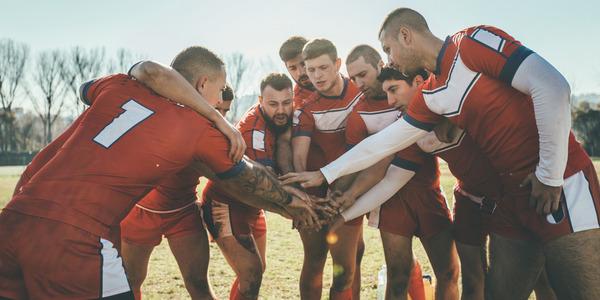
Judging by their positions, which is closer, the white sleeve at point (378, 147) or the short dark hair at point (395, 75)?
the white sleeve at point (378, 147)

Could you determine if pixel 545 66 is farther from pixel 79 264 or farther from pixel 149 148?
pixel 79 264

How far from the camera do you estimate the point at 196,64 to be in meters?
3.61

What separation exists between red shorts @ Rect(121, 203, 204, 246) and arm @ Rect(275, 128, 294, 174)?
110 cm

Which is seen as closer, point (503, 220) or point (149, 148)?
point (149, 148)

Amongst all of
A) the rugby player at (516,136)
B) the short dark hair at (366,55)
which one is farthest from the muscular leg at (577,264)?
the short dark hair at (366,55)

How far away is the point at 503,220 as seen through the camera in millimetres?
3773

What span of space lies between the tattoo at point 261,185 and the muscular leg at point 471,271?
6.31ft

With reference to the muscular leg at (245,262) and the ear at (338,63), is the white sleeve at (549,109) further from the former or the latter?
the muscular leg at (245,262)

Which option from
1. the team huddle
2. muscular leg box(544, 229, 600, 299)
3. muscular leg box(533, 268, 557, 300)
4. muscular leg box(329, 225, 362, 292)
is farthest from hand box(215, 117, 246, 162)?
muscular leg box(533, 268, 557, 300)

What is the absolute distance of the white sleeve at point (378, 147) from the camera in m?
4.00

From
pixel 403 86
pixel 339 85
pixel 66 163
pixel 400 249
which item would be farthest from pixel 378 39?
pixel 66 163

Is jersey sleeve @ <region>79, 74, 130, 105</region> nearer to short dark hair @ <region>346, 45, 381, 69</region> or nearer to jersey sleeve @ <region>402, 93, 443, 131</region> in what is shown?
jersey sleeve @ <region>402, 93, 443, 131</region>

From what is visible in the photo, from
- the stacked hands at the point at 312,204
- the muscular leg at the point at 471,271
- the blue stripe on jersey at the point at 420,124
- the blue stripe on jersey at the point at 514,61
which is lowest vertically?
the muscular leg at the point at 471,271

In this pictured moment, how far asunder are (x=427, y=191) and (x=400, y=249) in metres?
0.70
